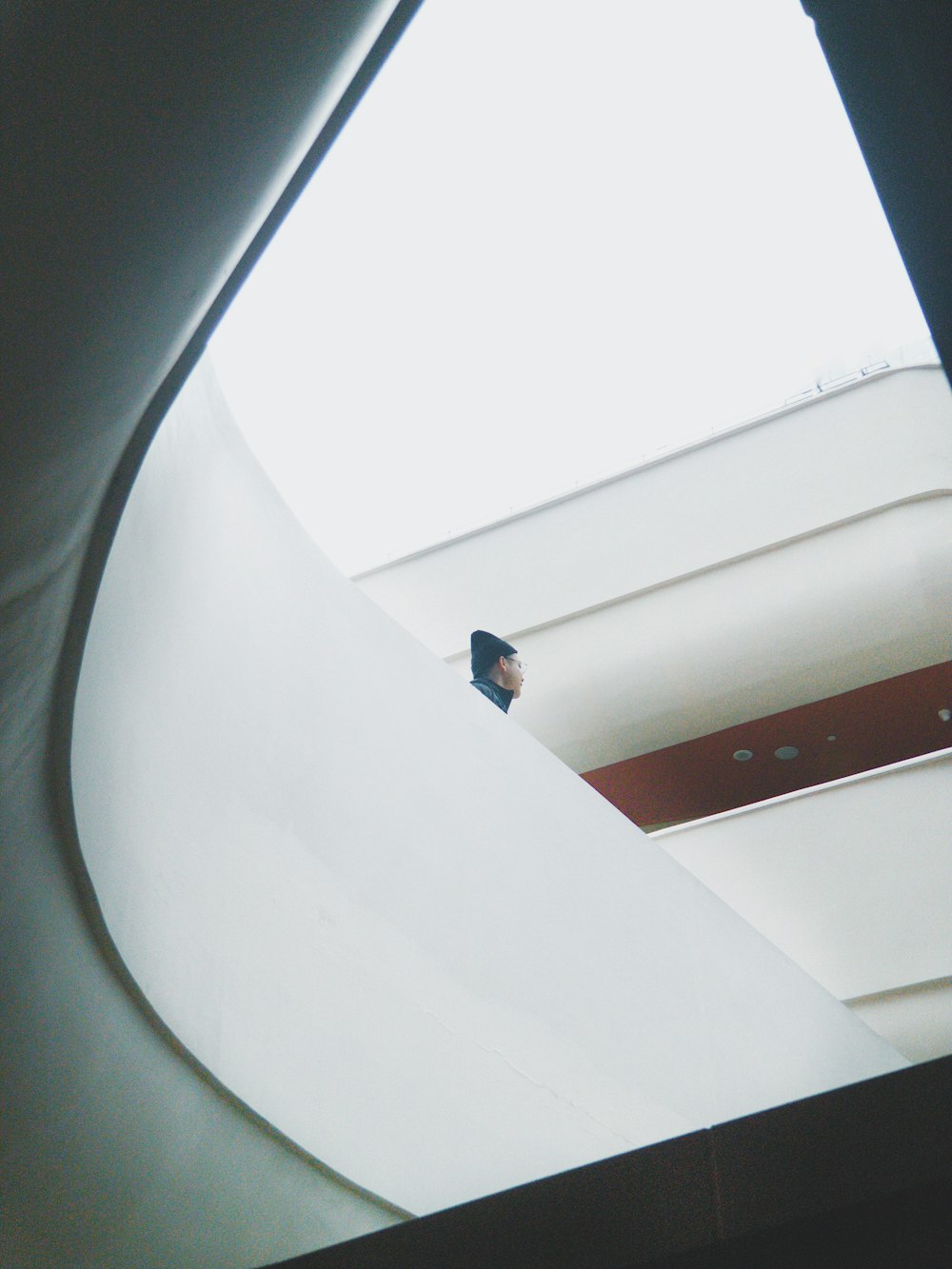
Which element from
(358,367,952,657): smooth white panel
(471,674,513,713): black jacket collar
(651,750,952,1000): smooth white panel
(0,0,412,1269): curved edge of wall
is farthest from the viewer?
(358,367,952,657): smooth white panel

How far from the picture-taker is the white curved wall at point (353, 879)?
11.1 ft

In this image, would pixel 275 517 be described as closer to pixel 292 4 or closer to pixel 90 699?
pixel 90 699

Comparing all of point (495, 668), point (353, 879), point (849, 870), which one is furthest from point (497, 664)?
point (849, 870)

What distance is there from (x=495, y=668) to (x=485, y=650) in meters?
0.12

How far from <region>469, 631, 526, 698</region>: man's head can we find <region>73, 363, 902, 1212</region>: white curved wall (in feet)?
3.47

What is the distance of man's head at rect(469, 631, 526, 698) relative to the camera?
6.23 metres

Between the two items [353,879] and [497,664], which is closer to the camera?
[353,879]

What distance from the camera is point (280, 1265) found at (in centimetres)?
227

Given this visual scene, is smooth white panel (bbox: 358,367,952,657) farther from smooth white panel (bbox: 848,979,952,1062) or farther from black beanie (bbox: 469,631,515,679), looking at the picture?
smooth white panel (bbox: 848,979,952,1062)

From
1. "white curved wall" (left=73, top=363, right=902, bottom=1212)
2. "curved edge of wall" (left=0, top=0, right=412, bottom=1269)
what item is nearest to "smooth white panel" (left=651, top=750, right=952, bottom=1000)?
"white curved wall" (left=73, top=363, right=902, bottom=1212)

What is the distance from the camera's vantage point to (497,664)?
629 cm

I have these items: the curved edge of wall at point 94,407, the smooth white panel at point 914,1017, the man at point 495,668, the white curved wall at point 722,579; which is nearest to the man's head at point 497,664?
the man at point 495,668

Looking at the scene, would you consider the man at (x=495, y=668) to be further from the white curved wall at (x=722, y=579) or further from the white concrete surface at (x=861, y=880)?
the white curved wall at (x=722, y=579)

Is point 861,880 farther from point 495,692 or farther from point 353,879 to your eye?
point 353,879
